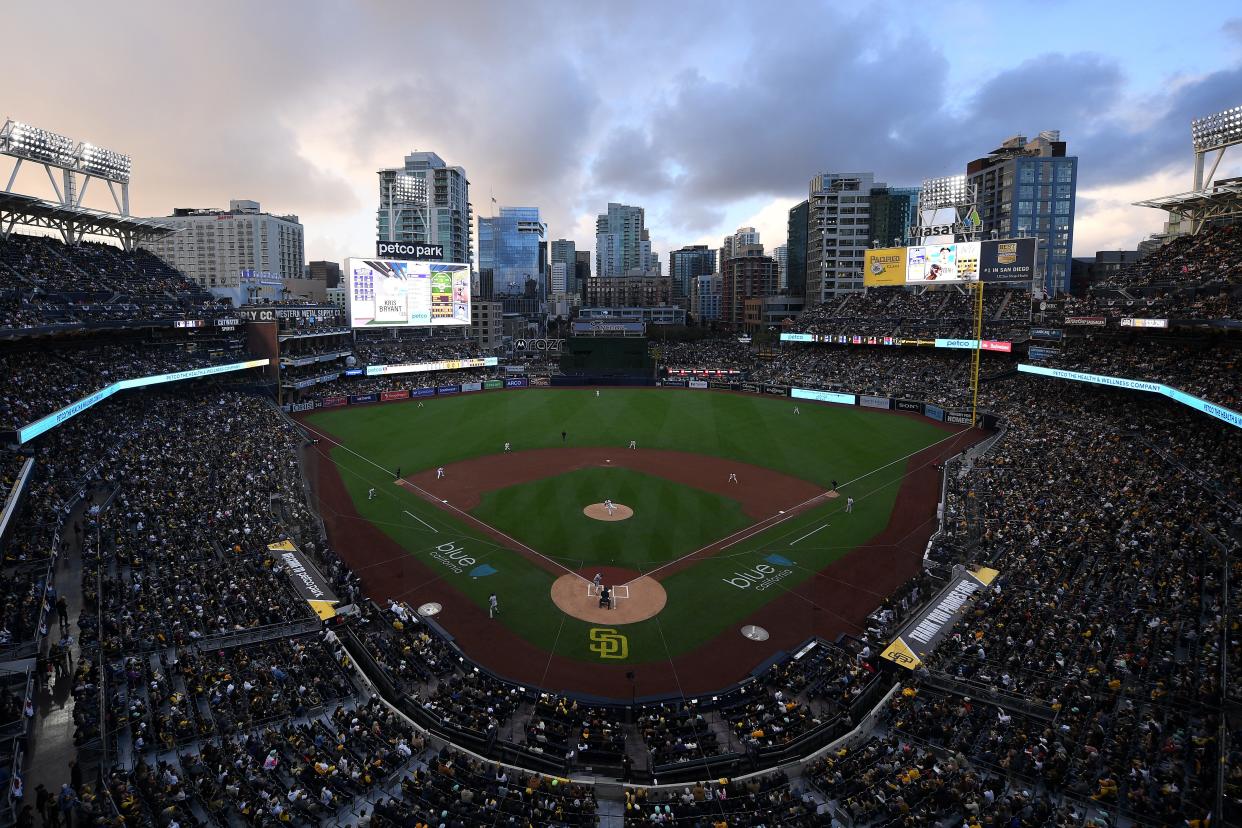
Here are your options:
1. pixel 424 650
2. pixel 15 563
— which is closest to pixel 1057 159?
pixel 424 650

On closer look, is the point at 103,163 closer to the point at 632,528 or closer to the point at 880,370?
the point at 632,528

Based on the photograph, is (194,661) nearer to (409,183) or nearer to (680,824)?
(680,824)

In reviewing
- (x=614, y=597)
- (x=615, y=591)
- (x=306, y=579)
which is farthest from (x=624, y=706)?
(x=306, y=579)

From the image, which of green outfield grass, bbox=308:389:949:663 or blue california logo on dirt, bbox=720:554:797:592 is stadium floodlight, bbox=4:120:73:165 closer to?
green outfield grass, bbox=308:389:949:663

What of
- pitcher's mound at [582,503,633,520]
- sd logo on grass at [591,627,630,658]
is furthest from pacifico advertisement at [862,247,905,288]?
sd logo on grass at [591,627,630,658]

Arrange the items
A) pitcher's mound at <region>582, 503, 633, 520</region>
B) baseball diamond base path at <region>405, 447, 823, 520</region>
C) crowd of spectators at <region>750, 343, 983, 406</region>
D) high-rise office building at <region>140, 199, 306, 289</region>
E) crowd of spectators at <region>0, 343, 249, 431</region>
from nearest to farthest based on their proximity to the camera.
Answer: crowd of spectators at <region>0, 343, 249, 431</region>
pitcher's mound at <region>582, 503, 633, 520</region>
baseball diamond base path at <region>405, 447, 823, 520</region>
crowd of spectators at <region>750, 343, 983, 406</region>
high-rise office building at <region>140, 199, 306, 289</region>
